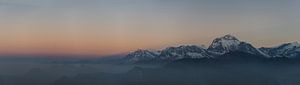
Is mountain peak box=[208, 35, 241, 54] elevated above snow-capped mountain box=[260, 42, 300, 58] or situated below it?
above

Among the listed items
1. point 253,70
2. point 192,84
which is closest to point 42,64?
point 192,84

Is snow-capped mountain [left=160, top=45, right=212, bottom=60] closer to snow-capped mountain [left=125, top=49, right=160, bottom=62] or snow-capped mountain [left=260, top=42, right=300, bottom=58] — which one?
snow-capped mountain [left=125, top=49, right=160, bottom=62]

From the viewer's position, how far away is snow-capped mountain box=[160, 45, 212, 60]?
28.9ft

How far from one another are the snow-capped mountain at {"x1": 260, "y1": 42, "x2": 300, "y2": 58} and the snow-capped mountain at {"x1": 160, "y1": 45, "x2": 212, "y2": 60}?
1.18 m

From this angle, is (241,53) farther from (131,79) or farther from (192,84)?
(131,79)

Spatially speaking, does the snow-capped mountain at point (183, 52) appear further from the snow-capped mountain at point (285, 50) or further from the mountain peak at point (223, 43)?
the snow-capped mountain at point (285, 50)

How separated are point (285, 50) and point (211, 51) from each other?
1.35 m

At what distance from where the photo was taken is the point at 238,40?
9195 mm

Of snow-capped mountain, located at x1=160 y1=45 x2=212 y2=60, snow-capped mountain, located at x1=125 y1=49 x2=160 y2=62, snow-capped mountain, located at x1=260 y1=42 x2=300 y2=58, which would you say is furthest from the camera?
snow-capped mountain, located at x1=260 y1=42 x2=300 y2=58

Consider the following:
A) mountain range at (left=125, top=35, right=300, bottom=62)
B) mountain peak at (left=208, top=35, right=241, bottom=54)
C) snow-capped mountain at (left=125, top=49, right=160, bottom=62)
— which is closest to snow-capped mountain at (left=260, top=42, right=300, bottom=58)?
mountain range at (left=125, top=35, right=300, bottom=62)

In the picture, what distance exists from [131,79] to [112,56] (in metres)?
0.82

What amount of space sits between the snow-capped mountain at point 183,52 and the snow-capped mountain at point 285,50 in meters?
1.18

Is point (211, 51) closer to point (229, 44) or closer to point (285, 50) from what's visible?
point (229, 44)

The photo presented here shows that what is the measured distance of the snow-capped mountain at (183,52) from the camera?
8.81 m
